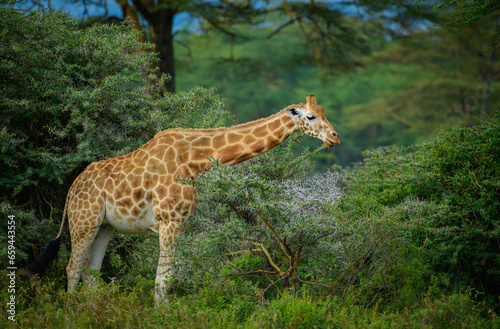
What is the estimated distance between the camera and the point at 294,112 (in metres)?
6.20

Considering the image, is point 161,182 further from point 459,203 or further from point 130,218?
point 459,203

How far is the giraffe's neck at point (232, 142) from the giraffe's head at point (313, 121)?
0.29ft

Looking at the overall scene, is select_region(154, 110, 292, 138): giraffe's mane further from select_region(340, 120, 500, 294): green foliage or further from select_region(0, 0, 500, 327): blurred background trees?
select_region(340, 120, 500, 294): green foliage

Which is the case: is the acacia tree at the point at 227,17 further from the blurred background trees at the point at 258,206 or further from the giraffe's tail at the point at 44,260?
the giraffe's tail at the point at 44,260

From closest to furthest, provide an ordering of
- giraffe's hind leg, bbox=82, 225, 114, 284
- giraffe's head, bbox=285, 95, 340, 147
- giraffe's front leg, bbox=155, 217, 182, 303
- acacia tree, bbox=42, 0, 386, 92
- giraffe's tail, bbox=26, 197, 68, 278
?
giraffe's head, bbox=285, 95, 340, 147 < giraffe's front leg, bbox=155, 217, 182, 303 < giraffe's tail, bbox=26, 197, 68, 278 < giraffe's hind leg, bbox=82, 225, 114, 284 < acacia tree, bbox=42, 0, 386, 92

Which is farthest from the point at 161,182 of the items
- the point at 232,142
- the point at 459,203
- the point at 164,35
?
the point at 164,35

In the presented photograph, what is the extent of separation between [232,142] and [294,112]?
2.47ft

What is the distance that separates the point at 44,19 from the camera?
8.36 metres

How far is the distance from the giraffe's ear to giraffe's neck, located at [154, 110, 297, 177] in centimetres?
5

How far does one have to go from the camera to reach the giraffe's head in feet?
19.7

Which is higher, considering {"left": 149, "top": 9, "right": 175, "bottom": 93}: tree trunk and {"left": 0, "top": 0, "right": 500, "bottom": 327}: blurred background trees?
{"left": 149, "top": 9, "right": 175, "bottom": 93}: tree trunk

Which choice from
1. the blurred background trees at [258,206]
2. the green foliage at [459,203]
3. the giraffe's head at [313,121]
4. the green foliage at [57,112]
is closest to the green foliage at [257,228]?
the blurred background trees at [258,206]

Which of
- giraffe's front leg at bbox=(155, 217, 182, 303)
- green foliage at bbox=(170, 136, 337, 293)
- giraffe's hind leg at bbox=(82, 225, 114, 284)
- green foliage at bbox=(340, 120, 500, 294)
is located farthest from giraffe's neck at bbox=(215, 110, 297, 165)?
giraffe's hind leg at bbox=(82, 225, 114, 284)

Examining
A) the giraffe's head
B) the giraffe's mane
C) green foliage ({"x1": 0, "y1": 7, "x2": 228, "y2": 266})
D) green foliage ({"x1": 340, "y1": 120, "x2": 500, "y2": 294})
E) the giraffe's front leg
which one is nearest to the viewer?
the giraffe's head
